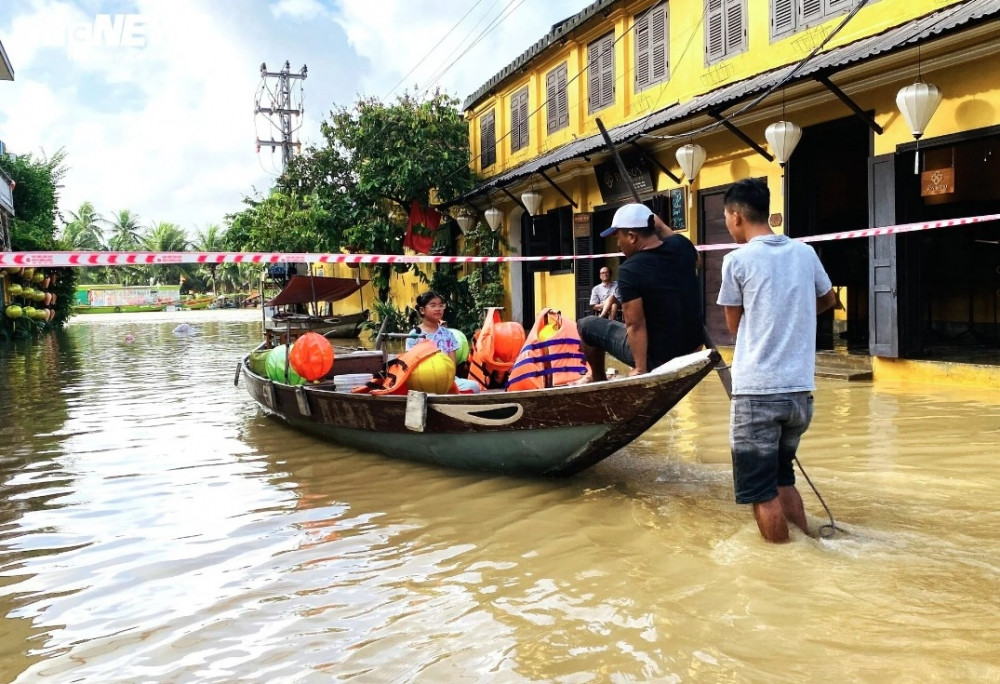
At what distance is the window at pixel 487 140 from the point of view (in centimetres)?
1895

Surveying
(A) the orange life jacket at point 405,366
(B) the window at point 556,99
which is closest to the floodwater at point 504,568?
(A) the orange life jacket at point 405,366

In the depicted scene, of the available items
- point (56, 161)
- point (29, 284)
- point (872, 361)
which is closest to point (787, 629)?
point (872, 361)

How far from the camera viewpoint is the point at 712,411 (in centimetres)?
778

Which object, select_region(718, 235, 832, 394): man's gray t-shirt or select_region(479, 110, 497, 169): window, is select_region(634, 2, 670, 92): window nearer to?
select_region(479, 110, 497, 169): window

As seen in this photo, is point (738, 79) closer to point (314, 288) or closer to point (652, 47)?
point (652, 47)

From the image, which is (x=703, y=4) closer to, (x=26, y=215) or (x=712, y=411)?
(x=712, y=411)

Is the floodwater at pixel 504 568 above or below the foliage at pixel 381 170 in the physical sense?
below

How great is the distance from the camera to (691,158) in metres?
11.1

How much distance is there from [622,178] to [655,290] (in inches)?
369

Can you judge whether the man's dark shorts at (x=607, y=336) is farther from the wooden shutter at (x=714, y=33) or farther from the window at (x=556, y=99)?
the window at (x=556, y=99)

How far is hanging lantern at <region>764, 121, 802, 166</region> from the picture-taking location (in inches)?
368

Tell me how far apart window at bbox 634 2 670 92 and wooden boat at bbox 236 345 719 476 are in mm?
8779

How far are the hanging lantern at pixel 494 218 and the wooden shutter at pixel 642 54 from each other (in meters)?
4.55

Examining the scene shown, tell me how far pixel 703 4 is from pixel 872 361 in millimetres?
5844
